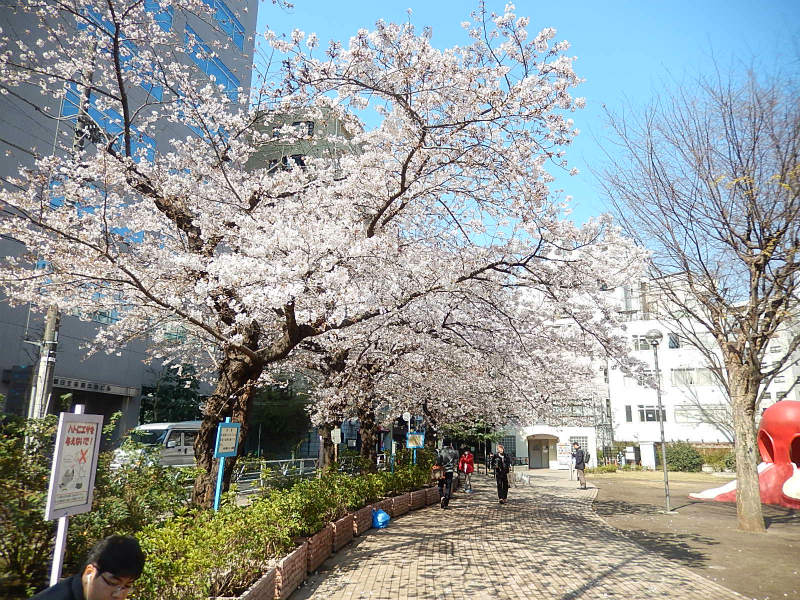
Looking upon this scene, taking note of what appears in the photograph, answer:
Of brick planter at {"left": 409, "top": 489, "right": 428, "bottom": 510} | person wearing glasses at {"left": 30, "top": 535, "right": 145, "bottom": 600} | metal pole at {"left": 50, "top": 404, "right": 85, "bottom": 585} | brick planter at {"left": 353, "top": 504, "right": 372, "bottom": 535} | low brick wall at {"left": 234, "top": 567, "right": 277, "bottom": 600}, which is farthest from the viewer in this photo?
brick planter at {"left": 409, "top": 489, "right": 428, "bottom": 510}

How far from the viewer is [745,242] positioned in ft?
40.1

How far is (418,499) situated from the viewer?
1570cm

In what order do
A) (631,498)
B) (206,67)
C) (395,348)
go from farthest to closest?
(206,67), (631,498), (395,348)

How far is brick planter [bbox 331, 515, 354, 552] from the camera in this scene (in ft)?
30.6

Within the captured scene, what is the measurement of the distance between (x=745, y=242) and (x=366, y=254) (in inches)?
378

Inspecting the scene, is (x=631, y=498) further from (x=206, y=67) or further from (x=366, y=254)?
(x=206, y=67)

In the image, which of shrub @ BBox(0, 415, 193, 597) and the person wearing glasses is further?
shrub @ BBox(0, 415, 193, 597)

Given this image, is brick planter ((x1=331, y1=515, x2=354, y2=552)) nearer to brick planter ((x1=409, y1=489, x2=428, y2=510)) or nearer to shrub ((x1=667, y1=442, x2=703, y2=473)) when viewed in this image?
brick planter ((x1=409, y1=489, x2=428, y2=510))

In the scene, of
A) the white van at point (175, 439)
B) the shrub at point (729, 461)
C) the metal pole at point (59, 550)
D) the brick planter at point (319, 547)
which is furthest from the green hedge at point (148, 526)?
the shrub at point (729, 461)

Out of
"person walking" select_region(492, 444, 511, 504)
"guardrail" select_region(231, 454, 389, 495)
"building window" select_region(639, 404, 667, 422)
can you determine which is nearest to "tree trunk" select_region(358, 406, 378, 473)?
"guardrail" select_region(231, 454, 389, 495)

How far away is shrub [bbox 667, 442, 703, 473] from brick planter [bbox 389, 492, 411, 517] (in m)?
28.7

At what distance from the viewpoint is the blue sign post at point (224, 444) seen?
6.86 metres

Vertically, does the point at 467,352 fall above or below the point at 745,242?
below

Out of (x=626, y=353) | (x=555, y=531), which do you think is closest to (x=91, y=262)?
(x=626, y=353)
